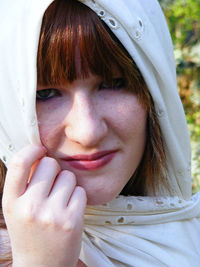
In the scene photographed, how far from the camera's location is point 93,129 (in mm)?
1034

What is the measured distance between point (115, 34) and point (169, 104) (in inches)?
13.9

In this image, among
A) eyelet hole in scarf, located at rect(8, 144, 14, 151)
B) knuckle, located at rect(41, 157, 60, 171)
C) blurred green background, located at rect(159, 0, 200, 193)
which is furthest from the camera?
blurred green background, located at rect(159, 0, 200, 193)

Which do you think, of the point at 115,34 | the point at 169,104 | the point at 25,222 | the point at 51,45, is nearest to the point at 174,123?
the point at 169,104

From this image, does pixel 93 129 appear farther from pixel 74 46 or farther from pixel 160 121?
Result: pixel 160 121

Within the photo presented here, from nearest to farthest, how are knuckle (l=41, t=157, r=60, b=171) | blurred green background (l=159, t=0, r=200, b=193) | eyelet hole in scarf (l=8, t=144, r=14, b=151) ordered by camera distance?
knuckle (l=41, t=157, r=60, b=171), eyelet hole in scarf (l=8, t=144, r=14, b=151), blurred green background (l=159, t=0, r=200, b=193)

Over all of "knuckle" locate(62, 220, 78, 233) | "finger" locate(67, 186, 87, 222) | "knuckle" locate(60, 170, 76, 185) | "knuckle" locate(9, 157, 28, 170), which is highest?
"knuckle" locate(9, 157, 28, 170)

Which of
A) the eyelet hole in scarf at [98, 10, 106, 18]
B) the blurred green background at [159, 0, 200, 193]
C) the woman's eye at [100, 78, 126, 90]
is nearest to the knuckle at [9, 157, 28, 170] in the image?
the woman's eye at [100, 78, 126, 90]

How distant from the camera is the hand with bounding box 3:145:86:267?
3.10 ft

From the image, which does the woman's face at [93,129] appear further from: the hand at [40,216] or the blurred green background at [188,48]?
the blurred green background at [188,48]

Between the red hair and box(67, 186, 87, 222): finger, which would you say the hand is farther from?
the red hair

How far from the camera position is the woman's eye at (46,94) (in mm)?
1096

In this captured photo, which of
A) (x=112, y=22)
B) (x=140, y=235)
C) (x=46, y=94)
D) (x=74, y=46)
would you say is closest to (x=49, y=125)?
(x=46, y=94)

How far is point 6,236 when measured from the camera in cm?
122

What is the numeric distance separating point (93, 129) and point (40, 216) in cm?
28
